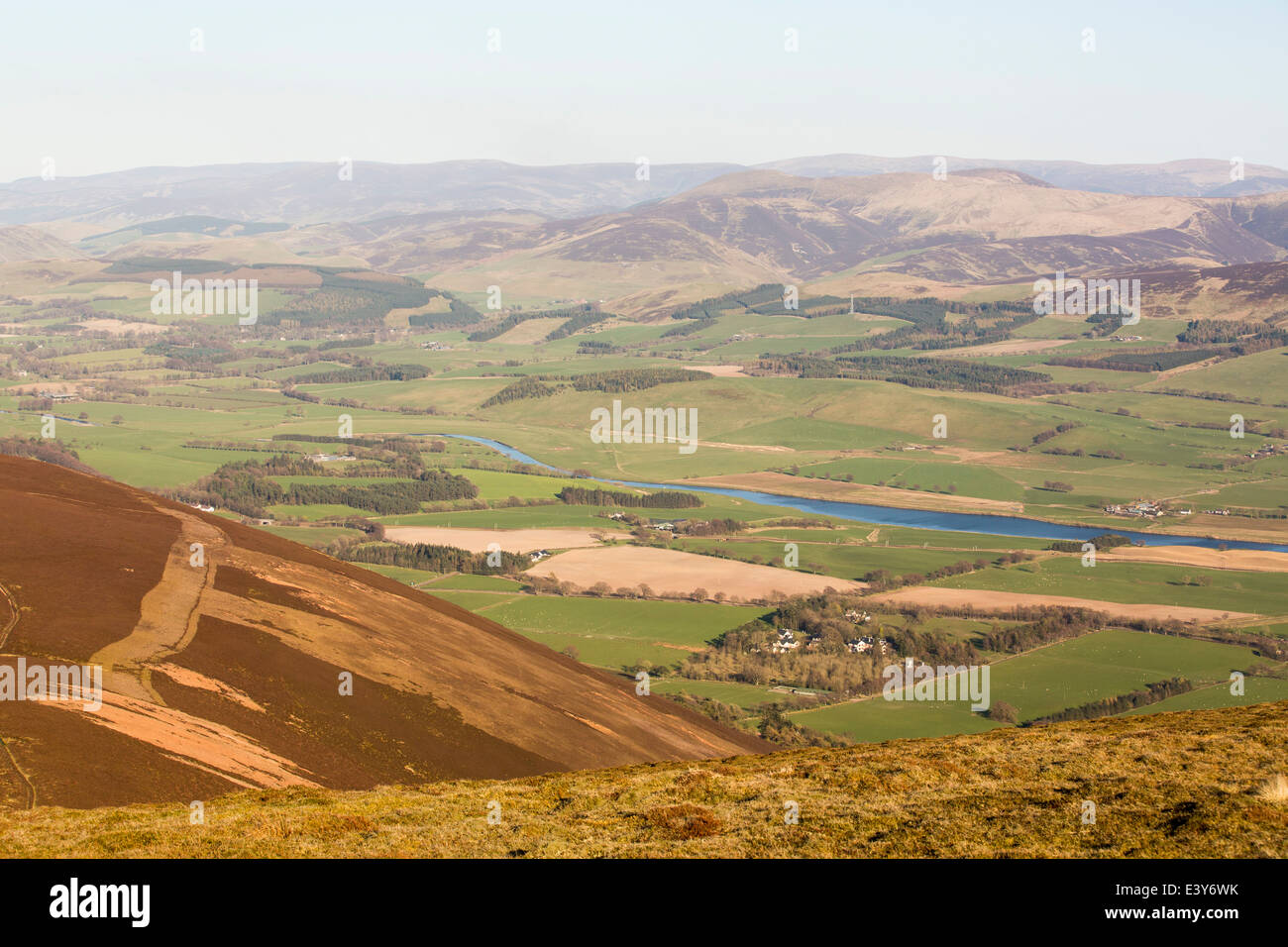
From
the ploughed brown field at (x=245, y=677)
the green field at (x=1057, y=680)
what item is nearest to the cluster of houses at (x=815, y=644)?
the green field at (x=1057, y=680)

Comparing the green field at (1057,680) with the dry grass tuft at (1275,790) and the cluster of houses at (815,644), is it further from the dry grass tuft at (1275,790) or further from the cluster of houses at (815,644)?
the dry grass tuft at (1275,790)

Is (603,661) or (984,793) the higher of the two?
(984,793)

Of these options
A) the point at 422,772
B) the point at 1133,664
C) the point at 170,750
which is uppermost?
the point at 170,750

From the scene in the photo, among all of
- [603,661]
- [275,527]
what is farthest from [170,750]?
[275,527]

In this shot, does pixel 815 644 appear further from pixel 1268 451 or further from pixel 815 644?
pixel 1268 451

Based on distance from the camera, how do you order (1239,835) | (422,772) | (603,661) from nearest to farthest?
(1239,835) < (422,772) < (603,661)

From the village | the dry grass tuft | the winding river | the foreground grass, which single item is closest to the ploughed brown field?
the foreground grass

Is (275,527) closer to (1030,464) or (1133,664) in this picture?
(1133,664)
